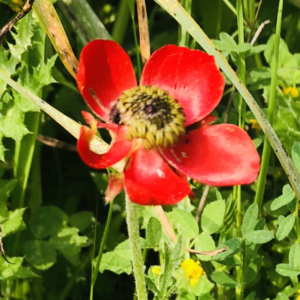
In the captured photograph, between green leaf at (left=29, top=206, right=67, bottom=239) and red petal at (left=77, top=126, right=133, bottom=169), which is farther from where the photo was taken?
green leaf at (left=29, top=206, right=67, bottom=239)

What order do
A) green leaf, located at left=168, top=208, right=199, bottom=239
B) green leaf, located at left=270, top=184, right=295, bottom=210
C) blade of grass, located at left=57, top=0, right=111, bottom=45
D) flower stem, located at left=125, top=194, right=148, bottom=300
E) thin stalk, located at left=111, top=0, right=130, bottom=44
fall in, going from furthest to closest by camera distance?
thin stalk, located at left=111, top=0, right=130, bottom=44, blade of grass, located at left=57, top=0, right=111, bottom=45, green leaf, located at left=168, top=208, right=199, bottom=239, green leaf, located at left=270, top=184, right=295, bottom=210, flower stem, located at left=125, top=194, right=148, bottom=300

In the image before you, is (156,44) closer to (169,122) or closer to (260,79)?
(260,79)

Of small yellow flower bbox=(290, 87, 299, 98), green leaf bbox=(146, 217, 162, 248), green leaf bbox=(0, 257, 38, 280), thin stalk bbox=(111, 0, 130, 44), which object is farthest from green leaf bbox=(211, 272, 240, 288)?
thin stalk bbox=(111, 0, 130, 44)

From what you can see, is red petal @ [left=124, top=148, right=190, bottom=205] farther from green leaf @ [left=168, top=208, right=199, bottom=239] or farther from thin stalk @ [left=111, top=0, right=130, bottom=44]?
thin stalk @ [left=111, top=0, right=130, bottom=44]

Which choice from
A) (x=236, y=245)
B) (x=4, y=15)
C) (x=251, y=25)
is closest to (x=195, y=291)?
(x=236, y=245)

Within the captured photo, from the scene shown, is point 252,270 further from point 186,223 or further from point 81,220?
point 81,220

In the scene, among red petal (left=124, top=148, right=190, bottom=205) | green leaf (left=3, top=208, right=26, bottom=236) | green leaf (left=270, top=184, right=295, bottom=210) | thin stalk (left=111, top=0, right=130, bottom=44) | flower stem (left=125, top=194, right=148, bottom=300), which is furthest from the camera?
thin stalk (left=111, top=0, right=130, bottom=44)

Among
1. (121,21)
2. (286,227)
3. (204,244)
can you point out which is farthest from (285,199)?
(121,21)

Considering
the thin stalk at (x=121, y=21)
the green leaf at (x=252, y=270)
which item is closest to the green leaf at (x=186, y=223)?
the green leaf at (x=252, y=270)
